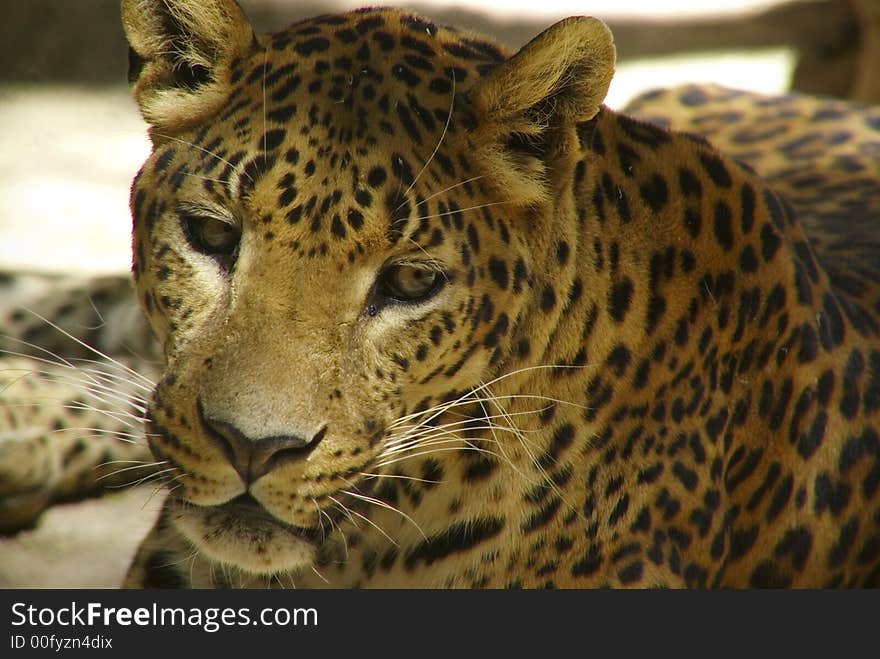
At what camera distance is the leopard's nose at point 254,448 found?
3291 millimetres

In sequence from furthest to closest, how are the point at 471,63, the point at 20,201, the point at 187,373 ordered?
the point at 20,201, the point at 471,63, the point at 187,373

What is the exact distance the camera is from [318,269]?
3441 millimetres

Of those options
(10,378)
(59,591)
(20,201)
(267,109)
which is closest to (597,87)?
(267,109)

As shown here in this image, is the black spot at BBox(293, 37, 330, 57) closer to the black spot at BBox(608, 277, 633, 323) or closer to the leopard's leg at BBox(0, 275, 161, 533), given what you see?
the black spot at BBox(608, 277, 633, 323)

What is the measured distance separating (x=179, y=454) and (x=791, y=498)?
2.34m

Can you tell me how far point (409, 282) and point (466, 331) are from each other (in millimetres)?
260

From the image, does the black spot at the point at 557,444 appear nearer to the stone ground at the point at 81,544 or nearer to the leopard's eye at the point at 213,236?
the leopard's eye at the point at 213,236

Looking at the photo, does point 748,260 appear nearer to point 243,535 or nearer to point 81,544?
point 243,535

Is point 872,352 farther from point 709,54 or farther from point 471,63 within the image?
point 709,54

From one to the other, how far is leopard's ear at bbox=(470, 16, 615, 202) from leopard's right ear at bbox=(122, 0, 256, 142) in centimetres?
78

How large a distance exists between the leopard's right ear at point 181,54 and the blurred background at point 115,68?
9.72 feet

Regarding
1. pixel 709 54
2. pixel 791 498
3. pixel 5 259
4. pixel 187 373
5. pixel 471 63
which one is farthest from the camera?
pixel 709 54

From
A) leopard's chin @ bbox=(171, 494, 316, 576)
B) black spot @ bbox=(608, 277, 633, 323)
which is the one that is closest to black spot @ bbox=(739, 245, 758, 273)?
black spot @ bbox=(608, 277, 633, 323)

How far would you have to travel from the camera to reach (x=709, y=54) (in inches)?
443
